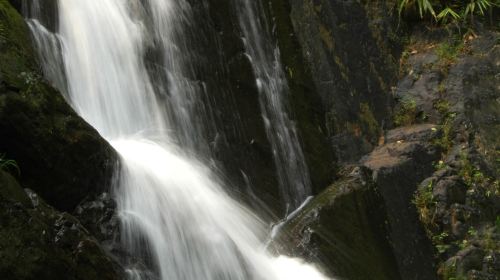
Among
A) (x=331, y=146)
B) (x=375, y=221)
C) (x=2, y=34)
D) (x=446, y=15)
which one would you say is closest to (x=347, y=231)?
(x=375, y=221)

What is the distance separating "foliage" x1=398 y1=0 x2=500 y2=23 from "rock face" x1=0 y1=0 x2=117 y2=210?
5.94 m

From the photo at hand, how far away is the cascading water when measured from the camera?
15.0 ft

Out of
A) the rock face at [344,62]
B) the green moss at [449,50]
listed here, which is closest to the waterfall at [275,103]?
the rock face at [344,62]

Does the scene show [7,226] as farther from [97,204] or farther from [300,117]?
[300,117]

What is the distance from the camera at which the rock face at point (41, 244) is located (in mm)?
3482

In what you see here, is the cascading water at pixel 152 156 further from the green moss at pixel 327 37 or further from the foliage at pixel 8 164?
the green moss at pixel 327 37

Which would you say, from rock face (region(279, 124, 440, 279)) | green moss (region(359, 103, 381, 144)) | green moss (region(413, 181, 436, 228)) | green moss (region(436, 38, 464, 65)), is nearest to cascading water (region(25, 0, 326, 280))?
rock face (region(279, 124, 440, 279))

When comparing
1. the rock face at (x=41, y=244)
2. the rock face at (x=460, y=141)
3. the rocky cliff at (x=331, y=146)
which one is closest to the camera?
the rock face at (x=41, y=244)

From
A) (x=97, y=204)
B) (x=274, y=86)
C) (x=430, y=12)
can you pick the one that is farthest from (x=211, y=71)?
(x=430, y=12)

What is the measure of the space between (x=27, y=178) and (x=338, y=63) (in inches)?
183

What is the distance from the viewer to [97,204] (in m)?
4.41

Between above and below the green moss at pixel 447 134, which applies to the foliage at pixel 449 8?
above

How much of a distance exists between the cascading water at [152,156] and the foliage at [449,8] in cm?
405

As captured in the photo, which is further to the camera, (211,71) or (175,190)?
(211,71)
